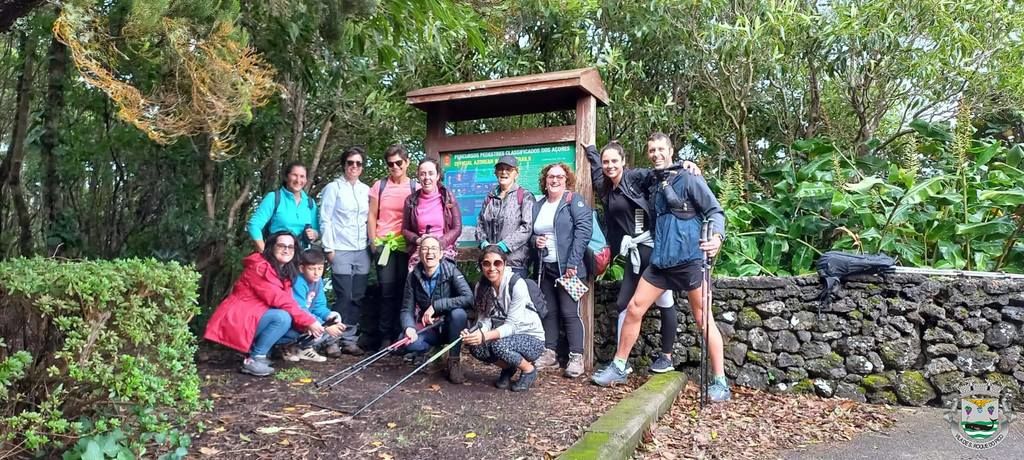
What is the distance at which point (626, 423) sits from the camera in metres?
3.63

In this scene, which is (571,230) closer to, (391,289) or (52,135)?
(391,289)

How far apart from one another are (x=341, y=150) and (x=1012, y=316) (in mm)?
6916

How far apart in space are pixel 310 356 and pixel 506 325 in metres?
1.76

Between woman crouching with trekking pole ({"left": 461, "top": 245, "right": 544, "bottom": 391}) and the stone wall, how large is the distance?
1.39 metres

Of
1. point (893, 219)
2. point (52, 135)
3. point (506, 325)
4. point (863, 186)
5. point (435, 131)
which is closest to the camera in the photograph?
point (506, 325)

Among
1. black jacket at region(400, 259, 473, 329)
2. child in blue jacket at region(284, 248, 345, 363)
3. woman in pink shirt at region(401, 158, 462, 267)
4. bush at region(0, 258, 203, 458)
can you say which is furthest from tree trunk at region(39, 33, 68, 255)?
bush at region(0, 258, 203, 458)

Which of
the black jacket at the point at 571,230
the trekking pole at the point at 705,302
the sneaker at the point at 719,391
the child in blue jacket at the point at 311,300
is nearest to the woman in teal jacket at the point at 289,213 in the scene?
the child in blue jacket at the point at 311,300

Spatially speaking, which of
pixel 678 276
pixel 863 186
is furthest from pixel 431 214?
pixel 863 186

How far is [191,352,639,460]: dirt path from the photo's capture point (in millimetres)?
3271

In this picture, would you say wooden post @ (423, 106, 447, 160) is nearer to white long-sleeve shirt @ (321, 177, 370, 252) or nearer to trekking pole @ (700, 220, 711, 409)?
white long-sleeve shirt @ (321, 177, 370, 252)

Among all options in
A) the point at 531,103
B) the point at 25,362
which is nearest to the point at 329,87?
the point at 531,103

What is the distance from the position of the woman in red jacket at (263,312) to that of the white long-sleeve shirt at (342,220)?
1.71 feet

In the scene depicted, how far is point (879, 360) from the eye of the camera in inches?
200

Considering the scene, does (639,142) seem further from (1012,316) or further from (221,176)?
(221,176)
